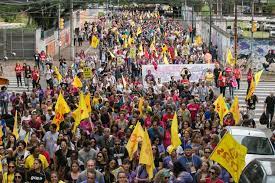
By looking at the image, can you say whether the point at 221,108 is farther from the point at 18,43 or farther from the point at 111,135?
the point at 18,43

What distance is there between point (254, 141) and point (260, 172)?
4790mm

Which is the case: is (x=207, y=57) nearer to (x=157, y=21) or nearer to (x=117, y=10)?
(x=157, y=21)

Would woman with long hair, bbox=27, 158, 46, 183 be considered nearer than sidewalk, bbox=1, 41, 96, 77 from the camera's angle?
Yes

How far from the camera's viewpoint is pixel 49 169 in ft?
43.1

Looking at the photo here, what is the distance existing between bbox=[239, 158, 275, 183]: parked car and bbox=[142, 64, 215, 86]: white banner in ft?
56.9

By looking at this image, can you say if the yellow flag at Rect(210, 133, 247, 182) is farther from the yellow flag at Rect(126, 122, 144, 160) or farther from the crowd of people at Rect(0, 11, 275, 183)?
the yellow flag at Rect(126, 122, 144, 160)

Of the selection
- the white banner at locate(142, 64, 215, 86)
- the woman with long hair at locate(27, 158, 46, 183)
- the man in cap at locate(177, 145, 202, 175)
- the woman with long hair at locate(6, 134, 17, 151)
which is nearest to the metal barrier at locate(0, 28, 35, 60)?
the white banner at locate(142, 64, 215, 86)

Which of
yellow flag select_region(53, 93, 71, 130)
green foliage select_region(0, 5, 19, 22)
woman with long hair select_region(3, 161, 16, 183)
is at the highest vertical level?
green foliage select_region(0, 5, 19, 22)

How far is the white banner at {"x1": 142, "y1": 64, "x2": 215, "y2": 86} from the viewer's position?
29.5 m

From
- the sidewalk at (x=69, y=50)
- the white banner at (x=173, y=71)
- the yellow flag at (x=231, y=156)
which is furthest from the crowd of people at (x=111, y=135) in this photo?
the sidewalk at (x=69, y=50)

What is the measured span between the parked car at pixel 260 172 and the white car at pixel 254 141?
11.2 feet

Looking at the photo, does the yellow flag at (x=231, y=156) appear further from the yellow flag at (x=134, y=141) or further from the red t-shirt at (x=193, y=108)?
the red t-shirt at (x=193, y=108)

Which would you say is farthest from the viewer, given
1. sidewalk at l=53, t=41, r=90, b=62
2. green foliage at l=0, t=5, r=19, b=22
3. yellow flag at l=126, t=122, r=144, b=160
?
green foliage at l=0, t=5, r=19, b=22

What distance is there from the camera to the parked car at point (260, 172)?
11.0 m
